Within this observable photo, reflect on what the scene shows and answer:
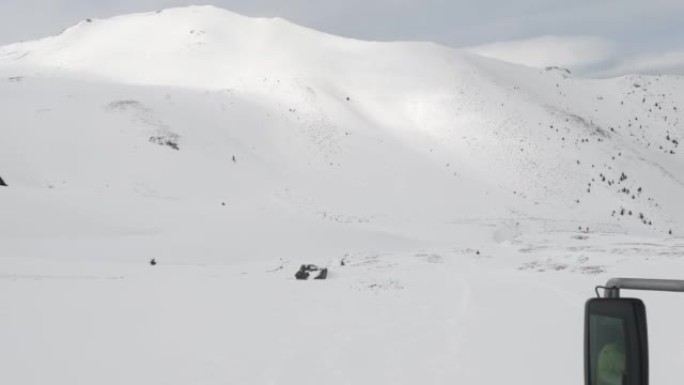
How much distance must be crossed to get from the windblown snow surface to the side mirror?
5243mm

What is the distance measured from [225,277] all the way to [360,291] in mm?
4412

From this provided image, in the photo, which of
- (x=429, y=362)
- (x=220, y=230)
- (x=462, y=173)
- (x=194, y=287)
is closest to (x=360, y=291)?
(x=194, y=287)

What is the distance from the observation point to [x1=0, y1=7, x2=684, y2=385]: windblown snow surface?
834cm

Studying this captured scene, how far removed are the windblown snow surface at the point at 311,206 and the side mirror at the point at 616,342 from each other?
17.2 ft

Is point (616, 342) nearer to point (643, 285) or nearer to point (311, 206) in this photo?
point (643, 285)

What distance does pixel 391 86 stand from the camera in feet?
178

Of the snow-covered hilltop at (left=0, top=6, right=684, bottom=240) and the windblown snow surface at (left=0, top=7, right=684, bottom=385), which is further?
the snow-covered hilltop at (left=0, top=6, right=684, bottom=240)

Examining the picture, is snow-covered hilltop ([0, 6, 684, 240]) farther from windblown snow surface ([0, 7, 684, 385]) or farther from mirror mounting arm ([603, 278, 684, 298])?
mirror mounting arm ([603, 278, 684, 298])

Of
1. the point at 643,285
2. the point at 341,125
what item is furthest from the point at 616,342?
the point at 341,125

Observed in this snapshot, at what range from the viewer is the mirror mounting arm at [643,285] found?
1995 millimetres

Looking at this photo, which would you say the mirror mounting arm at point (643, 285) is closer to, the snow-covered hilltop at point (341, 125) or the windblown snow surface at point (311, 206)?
the windblown snow surface at point (311, 206)

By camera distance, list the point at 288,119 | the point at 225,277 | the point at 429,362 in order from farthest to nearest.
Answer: the point at 288,119 < the point at 225,277 < the point at 429,362

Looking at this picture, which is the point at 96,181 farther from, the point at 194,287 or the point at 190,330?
the point at 190,330

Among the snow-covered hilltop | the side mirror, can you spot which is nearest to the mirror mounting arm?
the side mirror
